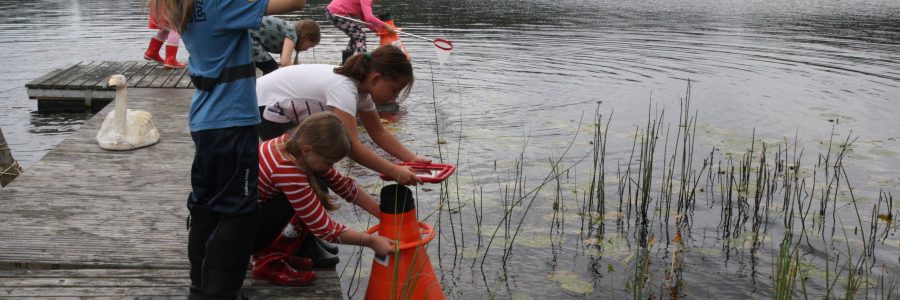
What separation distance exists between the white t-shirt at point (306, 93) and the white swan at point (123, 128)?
196 centimetres

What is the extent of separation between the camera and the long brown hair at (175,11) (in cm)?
307

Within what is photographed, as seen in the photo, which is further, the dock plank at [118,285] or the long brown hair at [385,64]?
the long brown hair at [385,64]

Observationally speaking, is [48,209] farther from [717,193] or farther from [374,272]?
[717,193]

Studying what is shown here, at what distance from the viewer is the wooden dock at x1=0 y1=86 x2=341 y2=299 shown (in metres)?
3.65

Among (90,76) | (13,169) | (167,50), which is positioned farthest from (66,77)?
(13,169)

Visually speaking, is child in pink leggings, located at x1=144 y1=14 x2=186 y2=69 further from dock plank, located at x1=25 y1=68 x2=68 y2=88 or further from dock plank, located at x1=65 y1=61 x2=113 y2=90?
dock plank, located at x1=25 y1=68 x2=68 y2=88

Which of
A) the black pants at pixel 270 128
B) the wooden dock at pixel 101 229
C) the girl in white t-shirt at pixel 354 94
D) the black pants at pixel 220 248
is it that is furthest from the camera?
the black pants at pixel 270 128

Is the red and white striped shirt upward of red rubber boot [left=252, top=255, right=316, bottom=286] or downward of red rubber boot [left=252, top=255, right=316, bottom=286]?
upward

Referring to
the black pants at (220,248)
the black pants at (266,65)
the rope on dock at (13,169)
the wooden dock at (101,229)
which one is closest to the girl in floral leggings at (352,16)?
the black pants at (266,65)

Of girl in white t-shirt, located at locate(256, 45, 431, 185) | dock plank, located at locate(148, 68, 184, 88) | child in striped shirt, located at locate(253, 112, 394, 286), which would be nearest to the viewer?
child in striped shirt, located at locate(253, 112, 394, 286)

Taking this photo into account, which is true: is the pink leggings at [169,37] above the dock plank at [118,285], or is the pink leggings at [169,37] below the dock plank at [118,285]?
above

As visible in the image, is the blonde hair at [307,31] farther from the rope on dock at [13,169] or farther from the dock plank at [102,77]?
the dock plank at [102,77]

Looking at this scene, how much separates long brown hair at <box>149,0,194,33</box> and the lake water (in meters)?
2.00

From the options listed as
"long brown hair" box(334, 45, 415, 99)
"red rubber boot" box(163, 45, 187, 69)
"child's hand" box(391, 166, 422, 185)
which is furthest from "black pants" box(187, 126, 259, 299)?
"red rubber boot" box(163, 45, 187, 69)
